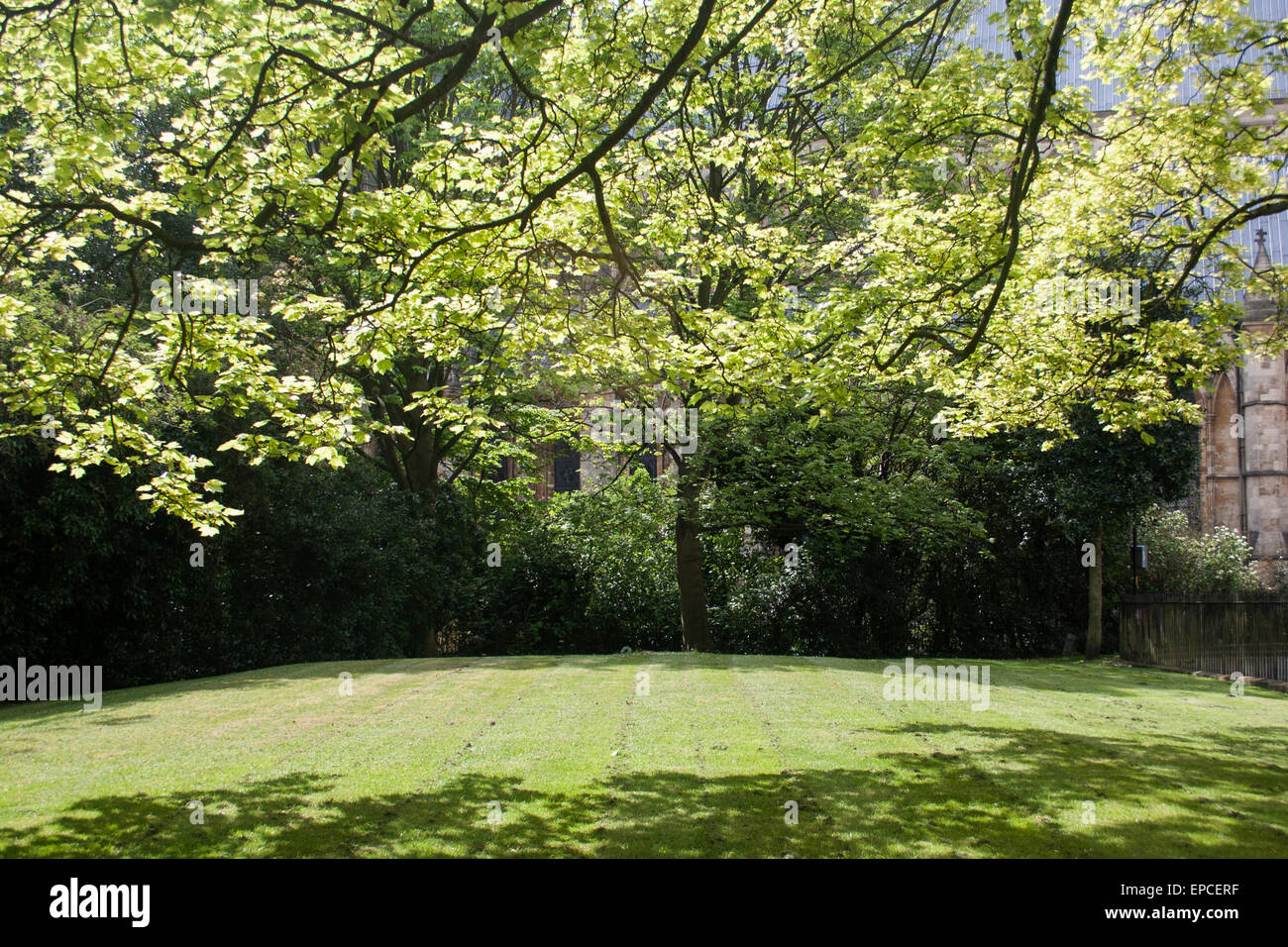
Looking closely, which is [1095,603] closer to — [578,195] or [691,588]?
[691,588]

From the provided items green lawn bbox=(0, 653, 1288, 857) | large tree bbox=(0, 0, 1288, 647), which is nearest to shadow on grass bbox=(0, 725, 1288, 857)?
green lawn bbox=(0, 653, 1288, 857)

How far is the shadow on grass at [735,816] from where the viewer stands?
5816 millimetres

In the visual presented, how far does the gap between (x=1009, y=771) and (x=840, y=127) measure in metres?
14.9

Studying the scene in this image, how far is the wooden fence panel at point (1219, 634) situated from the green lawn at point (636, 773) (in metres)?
4.95

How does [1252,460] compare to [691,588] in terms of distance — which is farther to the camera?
[1252,460]

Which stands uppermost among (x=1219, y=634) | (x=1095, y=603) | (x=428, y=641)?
(x=1095, y=603)

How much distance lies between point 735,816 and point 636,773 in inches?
57.2

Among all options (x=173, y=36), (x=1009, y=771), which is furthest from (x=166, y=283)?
(x=1009, y=771)

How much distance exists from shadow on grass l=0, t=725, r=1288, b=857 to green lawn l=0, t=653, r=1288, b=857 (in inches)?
1.0

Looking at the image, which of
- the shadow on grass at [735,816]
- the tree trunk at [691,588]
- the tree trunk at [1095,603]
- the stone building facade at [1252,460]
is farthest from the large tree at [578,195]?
the stone building facade at [1252,460]

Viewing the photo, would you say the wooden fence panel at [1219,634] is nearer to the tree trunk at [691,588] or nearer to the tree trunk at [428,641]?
the tree trunk at [691,588]

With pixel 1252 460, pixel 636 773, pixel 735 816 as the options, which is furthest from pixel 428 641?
pixel 1252 460

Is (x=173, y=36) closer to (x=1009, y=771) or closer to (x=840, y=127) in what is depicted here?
(x=1009, y=771)

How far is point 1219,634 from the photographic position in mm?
16984
